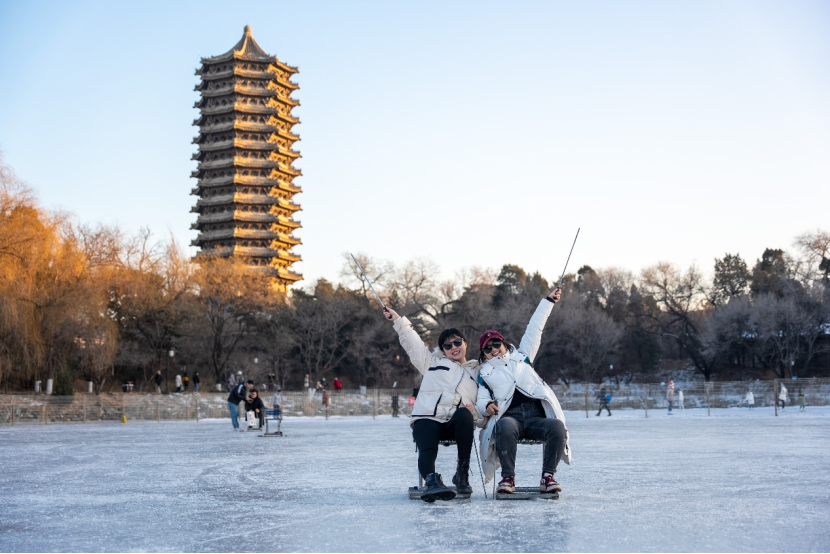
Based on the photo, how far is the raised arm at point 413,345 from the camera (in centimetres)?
633

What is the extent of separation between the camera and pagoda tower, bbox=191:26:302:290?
68.2 m

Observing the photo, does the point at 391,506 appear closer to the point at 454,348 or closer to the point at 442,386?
the point at 442,386

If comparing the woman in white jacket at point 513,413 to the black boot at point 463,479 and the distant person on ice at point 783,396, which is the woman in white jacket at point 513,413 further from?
the distant person on ice at point 783,396

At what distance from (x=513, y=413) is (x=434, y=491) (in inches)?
34.5

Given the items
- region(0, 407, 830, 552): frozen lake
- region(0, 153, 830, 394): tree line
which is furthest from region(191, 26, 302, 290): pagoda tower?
region(0, 407, 830, 552): frozen lake

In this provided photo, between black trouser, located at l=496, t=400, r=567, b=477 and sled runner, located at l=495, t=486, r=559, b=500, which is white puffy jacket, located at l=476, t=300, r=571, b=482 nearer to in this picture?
black trouser, located at l=496, t=400, r=567, b=477

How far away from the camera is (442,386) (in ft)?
20.2

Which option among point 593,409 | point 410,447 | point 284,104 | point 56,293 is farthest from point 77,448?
point 284,104

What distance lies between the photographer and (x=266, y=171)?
228 feet

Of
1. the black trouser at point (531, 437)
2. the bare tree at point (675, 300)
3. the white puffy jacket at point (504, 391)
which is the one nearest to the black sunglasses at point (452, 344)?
the white puffy jacket at point (504, 391)

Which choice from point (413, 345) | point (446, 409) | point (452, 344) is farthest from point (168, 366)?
point (446, 409)

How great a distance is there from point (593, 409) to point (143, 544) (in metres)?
29.6

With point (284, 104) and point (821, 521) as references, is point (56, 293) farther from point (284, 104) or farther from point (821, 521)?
point (284, 104)

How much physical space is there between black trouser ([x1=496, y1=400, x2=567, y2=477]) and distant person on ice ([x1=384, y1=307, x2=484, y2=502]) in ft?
0.89
